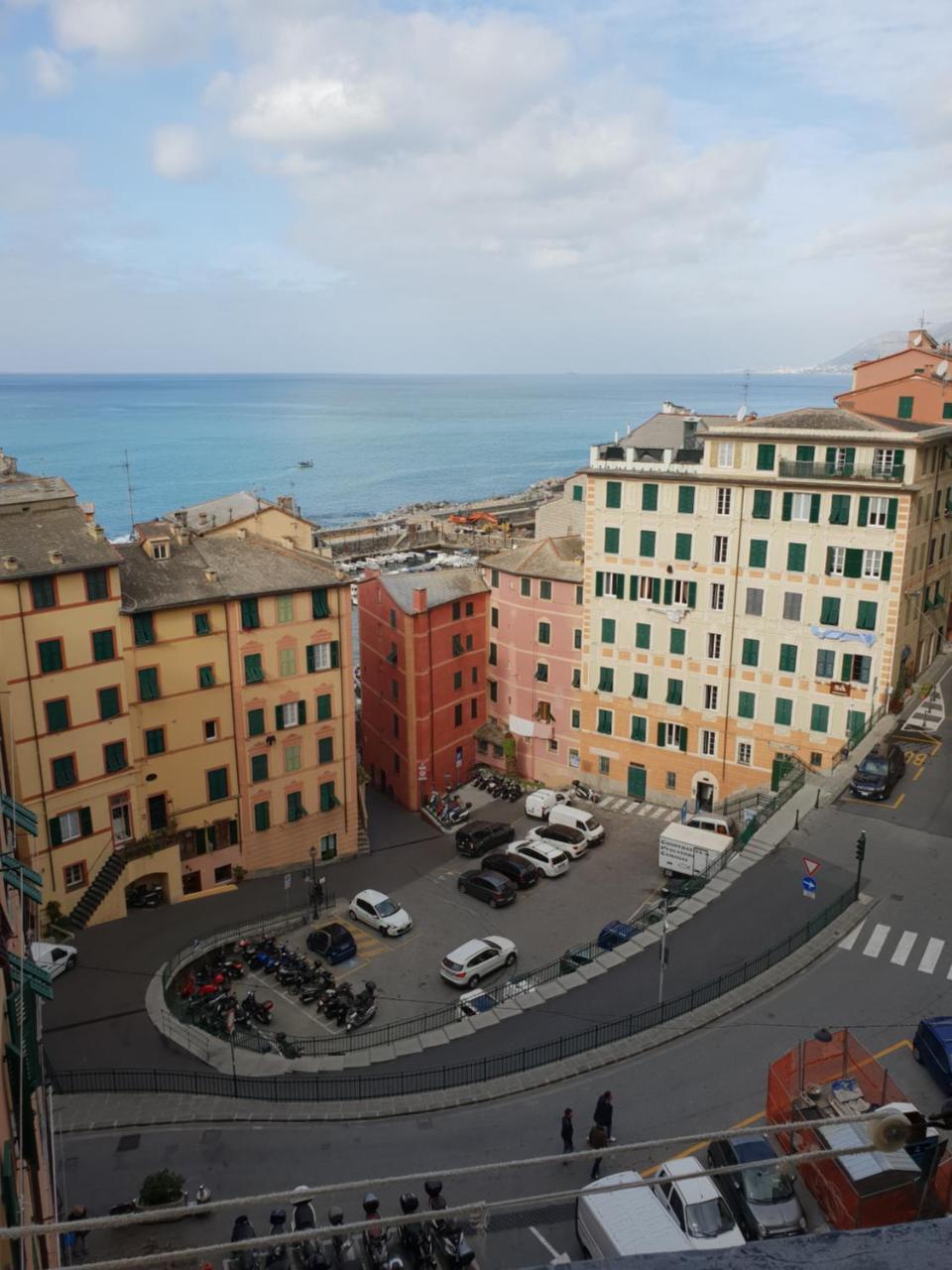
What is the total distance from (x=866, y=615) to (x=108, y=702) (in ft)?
107

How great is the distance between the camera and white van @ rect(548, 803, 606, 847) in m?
49.7

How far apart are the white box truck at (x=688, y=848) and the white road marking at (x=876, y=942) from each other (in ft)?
38.4

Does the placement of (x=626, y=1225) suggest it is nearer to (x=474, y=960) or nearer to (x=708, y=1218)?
(x=708, y=1218)

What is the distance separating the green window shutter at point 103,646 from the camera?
39531 millimetres

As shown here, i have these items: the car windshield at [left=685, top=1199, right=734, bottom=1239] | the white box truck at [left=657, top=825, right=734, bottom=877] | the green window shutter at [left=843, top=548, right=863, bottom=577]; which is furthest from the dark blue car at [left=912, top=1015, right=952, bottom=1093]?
the green window shutter at [left=843, top=548, right=863, bottom=577]

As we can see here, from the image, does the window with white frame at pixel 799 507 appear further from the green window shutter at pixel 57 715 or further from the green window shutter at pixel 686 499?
the green window shutter at pixel 57 715

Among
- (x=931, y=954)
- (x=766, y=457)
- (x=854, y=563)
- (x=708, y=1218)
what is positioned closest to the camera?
(x=708, y=1218)

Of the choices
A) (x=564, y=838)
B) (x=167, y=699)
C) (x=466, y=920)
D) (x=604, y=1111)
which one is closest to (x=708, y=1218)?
(x=604, y=1111)

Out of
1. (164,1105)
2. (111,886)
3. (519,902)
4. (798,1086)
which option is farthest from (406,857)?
(798,1086)

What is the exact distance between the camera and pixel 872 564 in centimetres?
4447

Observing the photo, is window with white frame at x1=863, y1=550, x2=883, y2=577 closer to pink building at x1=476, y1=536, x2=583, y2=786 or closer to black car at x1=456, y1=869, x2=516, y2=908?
pink building at x1=476, y1=536, x2=583, y2=786

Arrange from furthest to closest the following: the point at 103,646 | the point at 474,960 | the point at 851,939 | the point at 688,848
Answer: the point at 688,848 → the point at 103,646 → the point at 474,960 → the point at 851,939

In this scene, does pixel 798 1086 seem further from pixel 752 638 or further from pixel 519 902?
pixel 752 638

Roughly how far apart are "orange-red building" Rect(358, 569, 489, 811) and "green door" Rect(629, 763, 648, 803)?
11.2 m
